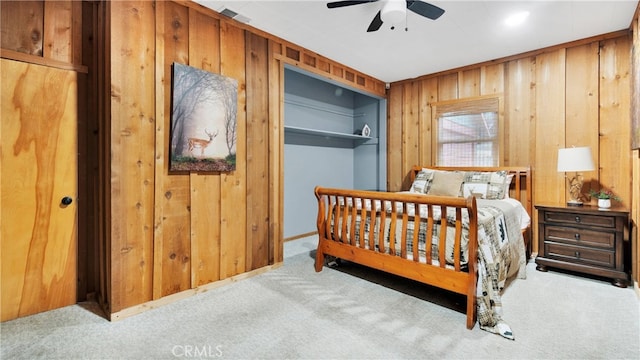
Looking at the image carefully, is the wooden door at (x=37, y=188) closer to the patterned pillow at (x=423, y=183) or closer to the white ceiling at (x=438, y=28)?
the white ceiling at (x=438, y=28)

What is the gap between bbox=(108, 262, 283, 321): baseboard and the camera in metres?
2.18

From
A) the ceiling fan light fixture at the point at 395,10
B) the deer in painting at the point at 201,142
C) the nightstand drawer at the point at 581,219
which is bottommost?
the nightstand drawer at the point at 581,219

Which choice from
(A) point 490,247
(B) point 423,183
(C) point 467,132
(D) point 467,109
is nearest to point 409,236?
(A) point 490,247

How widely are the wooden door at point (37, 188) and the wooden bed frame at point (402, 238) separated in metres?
2.11

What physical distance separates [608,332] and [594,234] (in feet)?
4.15

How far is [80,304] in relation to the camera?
7.78ft

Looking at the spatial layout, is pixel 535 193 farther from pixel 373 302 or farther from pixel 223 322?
pixel 223 322

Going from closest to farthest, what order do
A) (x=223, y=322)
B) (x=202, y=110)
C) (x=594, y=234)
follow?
(x=223, y=322)
(x=202, y=110)
(x=594, y=234)

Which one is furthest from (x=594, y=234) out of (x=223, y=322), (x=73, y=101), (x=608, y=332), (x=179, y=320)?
(x=73, y=101)

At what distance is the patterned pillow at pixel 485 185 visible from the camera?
3474 mm

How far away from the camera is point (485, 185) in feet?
11.7

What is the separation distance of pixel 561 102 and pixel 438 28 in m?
1.78

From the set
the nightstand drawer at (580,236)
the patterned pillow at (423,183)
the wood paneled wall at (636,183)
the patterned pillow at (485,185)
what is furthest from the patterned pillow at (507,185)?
the wood paneled wall at (636,183)

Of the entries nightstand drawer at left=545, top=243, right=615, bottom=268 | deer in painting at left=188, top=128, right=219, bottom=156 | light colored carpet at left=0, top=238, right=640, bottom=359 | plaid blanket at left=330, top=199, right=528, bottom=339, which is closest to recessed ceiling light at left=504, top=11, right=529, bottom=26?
plaid blanket at left=330, top=199, right=528, bottom=339
